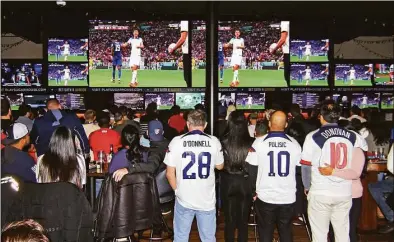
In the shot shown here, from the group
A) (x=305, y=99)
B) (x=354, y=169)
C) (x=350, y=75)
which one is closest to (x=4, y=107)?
(x=354, y=169)

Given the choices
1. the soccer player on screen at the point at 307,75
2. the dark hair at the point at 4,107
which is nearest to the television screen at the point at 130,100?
the soccer player on screen at the point at 307,75

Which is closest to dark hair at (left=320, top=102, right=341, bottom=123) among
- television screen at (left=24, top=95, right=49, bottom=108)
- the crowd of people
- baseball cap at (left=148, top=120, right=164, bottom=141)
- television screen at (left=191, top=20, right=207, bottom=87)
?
the crowd of people

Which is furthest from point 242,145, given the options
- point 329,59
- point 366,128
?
point 329,59

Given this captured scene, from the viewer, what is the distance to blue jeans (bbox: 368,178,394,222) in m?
6.12

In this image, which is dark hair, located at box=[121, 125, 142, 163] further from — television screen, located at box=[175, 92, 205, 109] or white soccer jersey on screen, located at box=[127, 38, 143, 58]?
television screen, located at box=[175, 92, 205, 109]

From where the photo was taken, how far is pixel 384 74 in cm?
1508

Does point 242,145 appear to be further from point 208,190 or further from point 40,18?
point 40,18

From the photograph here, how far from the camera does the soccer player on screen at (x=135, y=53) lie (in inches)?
540

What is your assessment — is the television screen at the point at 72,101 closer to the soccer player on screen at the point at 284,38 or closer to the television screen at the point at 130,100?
the television screen at the point at 130,100

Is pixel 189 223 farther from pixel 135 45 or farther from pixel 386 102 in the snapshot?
pixel 386 102

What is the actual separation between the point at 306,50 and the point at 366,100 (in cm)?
249

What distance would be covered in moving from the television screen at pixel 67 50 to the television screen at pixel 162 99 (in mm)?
1903

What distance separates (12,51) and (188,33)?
546 cm

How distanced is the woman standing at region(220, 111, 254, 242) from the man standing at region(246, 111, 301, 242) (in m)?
0.38
